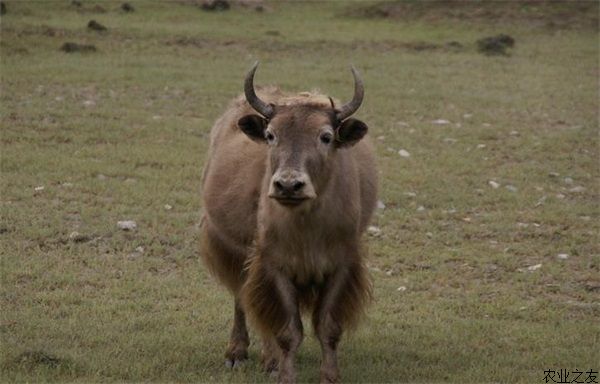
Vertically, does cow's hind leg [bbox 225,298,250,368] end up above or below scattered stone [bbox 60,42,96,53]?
above

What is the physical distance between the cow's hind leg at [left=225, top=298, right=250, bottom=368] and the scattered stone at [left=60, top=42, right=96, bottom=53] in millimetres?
12053

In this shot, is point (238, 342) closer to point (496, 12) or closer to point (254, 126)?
point (254, 126)

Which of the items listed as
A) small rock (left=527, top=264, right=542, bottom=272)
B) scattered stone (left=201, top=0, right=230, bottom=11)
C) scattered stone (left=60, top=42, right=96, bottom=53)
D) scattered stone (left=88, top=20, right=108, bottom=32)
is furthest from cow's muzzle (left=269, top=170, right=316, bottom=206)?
scattered stone (left=201, top=0, right=230, bottom=11)

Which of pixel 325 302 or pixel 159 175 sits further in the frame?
pixel 159 175

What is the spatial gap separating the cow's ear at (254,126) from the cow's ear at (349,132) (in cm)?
45

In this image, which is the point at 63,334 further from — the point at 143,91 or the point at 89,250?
the point at 143,91

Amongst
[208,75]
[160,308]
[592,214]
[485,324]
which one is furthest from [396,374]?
[208,75]

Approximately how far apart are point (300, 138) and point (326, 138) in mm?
188

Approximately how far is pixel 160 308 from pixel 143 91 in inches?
323

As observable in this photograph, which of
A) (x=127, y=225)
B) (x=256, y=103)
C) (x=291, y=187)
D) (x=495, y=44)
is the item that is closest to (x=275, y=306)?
(x=291, y=187)

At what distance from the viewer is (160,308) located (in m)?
7.59

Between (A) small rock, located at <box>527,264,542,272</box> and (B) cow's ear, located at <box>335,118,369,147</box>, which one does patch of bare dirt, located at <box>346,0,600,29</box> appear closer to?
(A) small rock, located at <box>527,264,542,272</box>

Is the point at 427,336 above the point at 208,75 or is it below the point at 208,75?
above

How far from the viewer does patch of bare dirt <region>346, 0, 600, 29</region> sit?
2412 centimetres
